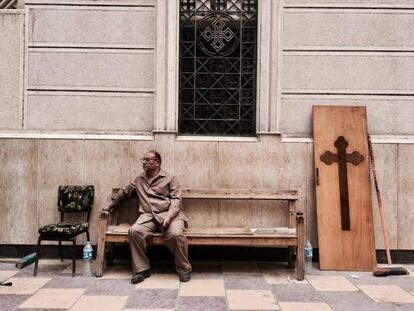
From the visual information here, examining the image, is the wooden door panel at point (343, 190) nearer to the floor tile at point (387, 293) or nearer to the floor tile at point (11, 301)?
the floor tile at point (387, 293)

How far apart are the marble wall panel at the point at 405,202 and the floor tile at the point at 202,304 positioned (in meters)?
3.17

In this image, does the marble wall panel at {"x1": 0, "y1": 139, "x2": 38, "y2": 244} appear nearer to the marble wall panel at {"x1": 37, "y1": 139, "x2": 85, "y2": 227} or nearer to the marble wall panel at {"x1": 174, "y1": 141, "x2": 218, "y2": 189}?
the marble wall panel at {"x1": 37, "y1": 139, "x2": 85, "y2": 227}

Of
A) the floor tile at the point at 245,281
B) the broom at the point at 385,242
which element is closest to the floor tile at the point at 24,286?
the floor tile at the point at 245,281

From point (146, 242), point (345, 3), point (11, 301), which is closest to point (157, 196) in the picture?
point (146, 242)

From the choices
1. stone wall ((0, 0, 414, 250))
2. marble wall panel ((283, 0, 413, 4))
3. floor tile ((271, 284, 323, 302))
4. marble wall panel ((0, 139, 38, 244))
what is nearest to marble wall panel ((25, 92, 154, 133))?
stone wall ((0, 0, 414, 250))

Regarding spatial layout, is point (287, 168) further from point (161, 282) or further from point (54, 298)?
point (54, 298)

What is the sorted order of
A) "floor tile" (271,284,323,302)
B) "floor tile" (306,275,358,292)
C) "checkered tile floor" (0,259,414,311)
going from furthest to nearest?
"floor tile" (306,275,358,292)
"floor tile" (271,284,323,302)
"checkered tile floor" (0,259,414,311)

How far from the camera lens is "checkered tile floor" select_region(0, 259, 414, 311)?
5066 mm

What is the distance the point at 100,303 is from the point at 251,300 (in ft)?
5.23

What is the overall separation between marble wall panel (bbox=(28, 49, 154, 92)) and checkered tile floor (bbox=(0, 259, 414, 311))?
260 centimetres

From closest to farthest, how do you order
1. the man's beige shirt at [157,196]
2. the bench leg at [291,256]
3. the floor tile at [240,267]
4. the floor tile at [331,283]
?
the floor tile at [331,283] < the man's beige shirt at [157,196] < the floor tile at [240,267] < the bench leg at [291,256]

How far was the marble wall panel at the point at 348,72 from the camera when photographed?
704 cm

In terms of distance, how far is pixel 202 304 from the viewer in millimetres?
5090

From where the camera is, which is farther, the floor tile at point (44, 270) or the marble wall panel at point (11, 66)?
the marble wall panel at point (11, 66)
